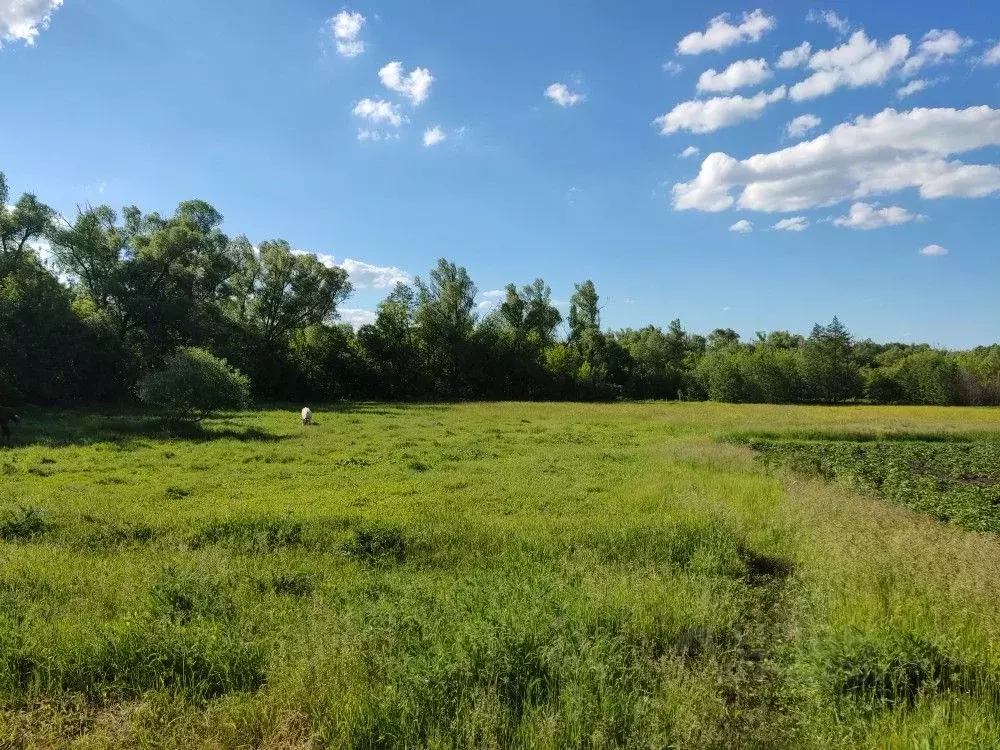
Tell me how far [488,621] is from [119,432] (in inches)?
1014

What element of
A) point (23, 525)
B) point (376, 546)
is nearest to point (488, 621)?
point (376, 546)

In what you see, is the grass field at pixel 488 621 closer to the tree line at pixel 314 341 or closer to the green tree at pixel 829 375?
the tree line at pixel 314 341

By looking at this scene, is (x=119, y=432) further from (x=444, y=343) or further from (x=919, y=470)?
(x=444, y=343)

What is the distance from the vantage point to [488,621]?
6.57 m

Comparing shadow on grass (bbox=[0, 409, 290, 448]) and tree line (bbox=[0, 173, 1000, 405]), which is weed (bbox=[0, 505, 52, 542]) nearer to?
shadow on grass (bbox=[0, 409, 290, 448])

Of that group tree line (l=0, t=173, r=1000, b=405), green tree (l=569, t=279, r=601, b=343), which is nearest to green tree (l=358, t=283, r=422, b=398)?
tree line (l=0, t=173, r=1000, b=405)

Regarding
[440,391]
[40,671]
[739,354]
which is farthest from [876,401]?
[40,671]

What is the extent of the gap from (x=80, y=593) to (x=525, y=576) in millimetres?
5870

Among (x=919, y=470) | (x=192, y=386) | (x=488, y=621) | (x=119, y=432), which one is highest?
(x=192, y=386)

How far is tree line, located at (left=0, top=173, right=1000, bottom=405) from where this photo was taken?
41.7m

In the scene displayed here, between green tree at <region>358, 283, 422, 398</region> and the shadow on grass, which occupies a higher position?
green tree at <region>358, 283, 422, 398</region>

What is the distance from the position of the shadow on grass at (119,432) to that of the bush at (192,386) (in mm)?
987

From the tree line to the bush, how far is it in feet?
46.4

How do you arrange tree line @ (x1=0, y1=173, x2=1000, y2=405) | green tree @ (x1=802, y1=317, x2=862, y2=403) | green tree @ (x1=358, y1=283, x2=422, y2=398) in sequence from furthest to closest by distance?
green tree @ (x1=802, y1=317, x2=862, y2=403)
green tree @ (x1=358, y1=283, x2=422, y2=398)
tree line @ (x1=0, y1=173, x2=1000, y2=405)
